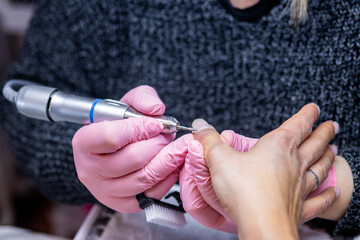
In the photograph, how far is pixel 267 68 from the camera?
22.3 inches

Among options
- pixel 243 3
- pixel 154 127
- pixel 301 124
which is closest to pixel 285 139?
pixel 301 124

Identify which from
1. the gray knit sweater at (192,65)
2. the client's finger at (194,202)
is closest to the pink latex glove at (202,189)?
the client's finger at (194,202)

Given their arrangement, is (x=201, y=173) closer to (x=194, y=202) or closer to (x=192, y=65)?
(x=194, y=202)

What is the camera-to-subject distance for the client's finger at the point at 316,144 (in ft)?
1.43

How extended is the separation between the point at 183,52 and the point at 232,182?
0.31 metres

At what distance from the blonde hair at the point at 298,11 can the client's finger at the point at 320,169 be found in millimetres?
208

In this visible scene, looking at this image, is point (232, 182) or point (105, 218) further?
point (105, 218)

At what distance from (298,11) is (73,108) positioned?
37 centimetres

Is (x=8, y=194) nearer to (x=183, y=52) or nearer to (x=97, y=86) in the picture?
(x=97, y=86)

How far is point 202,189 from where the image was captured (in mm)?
410

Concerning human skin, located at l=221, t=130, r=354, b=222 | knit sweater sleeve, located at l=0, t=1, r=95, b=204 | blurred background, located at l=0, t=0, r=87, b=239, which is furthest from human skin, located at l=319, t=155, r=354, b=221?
blurred background, located at l=0, t=0, r=87, b=239

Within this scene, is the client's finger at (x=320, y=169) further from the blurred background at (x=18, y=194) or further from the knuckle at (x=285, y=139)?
the blurred background at (x=18, y=194)

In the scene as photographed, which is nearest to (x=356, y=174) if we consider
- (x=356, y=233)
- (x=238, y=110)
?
(x=356, y=233)

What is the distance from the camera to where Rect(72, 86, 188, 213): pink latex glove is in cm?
42
